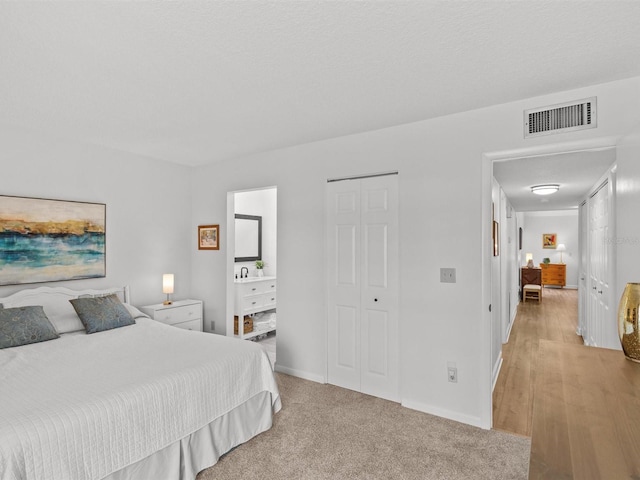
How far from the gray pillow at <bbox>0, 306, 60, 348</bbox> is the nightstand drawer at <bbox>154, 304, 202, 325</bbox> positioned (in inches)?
44.6

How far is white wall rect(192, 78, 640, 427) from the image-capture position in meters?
2.76

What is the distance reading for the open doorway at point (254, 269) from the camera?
495 centimetres

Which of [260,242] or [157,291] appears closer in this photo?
[157,291]

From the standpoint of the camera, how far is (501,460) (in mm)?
2408

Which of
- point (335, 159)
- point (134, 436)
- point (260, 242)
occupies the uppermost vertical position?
point (335, 159)

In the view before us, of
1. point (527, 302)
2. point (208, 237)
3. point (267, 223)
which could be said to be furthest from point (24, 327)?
point (527, 302)

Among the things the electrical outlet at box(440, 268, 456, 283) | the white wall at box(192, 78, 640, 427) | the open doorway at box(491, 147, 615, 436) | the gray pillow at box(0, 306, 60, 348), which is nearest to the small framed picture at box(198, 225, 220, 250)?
the white wall at box(192, 78, 640, 427)

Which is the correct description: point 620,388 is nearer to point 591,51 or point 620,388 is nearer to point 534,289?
point 591,51

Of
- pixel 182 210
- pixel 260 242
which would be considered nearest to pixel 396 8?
pixel 182 210

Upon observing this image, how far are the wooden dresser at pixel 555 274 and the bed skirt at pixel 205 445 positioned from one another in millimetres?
11600

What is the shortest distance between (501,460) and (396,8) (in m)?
2.75

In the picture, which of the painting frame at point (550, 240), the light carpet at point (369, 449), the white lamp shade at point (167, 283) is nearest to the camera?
the light carpet at point (369, 449)

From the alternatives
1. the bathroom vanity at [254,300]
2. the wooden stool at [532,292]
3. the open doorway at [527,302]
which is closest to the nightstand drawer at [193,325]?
the bathroom vanity at [254,300]

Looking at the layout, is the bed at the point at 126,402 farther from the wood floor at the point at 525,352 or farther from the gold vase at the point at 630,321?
the gold vase at the point at 630,321
